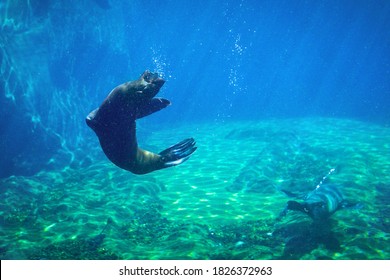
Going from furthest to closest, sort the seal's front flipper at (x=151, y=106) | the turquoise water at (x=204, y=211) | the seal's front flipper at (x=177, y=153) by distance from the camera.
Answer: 1. the turquoise water at (x=204, y=211)
2. the seal's front flipper at (x=177, y=153)
3. the seal's front flipper at (x=151, y=106)

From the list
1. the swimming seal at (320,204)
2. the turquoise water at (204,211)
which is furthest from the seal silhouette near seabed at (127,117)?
the swimming seal at (320,204)

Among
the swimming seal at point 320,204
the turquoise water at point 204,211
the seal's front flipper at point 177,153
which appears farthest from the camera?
the swimming seal at point 320,204

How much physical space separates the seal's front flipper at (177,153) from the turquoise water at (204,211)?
3353 mm

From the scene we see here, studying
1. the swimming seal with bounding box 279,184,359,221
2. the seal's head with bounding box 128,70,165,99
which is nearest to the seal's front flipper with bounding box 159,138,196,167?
the seal's head with bounding box 128,70,165,99

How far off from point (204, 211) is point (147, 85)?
23.9 ft

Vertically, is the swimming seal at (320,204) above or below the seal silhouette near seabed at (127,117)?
above

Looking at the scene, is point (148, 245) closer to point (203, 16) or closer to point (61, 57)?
point (61, 57)

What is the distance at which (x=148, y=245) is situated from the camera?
24.2ft

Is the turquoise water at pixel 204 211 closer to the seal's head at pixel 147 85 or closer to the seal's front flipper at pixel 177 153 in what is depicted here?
the seal's front flipper at pixel 177 153

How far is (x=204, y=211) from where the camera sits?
9.69 meters

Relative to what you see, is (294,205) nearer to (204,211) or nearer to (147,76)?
(204,211)

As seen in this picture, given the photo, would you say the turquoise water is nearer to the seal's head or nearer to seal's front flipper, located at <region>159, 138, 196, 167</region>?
seal's front flipper, located at <region>159, 138, 196, 167</region>

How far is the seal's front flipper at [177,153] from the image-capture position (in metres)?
3.84

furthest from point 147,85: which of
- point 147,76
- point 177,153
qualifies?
point 177,153
